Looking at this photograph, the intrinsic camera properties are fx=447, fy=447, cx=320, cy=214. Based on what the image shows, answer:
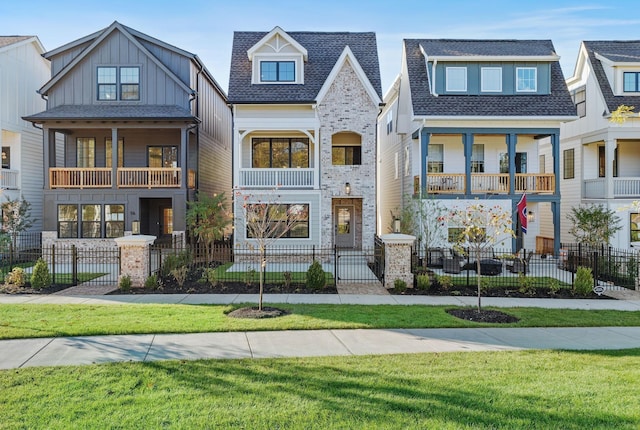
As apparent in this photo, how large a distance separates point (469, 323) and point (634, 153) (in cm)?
2027

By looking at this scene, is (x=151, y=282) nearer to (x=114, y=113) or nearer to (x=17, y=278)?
(x=17, y=278)

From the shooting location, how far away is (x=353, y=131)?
21.4 m

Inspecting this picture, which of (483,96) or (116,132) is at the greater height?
(483,96)

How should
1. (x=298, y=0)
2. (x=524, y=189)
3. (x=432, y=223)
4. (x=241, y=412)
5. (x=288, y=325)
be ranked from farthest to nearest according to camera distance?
(x=524, y=189) → (x=432, y=223) → (x=298, y=0) → (x=288, y=325) → (x=241, y=412)

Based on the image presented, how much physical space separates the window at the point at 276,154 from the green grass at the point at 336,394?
16717 mm

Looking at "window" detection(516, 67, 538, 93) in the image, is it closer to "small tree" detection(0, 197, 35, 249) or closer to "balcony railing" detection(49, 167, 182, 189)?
"balcony railing" detection(49, 167, 182, 189)

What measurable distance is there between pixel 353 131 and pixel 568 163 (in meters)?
12.9

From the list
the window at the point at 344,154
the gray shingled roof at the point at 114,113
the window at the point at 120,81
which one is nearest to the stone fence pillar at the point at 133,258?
the gray shingled roof at the point at 114,113

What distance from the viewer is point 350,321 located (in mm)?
9688

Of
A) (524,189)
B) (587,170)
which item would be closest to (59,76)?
(524,189)

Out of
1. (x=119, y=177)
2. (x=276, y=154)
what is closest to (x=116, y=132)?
(x=119, y=177)

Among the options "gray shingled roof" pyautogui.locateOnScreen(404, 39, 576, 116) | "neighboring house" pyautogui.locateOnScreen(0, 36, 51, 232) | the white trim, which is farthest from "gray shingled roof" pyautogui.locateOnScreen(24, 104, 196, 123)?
"gray shingled roof" pyautogui.locateOnScreen(404, 39, 576, 116)

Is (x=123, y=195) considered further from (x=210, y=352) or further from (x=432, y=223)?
(x=210, y=352)

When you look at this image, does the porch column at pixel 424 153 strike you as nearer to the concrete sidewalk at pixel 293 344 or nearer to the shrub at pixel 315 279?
the shrub at pixel 315 279
